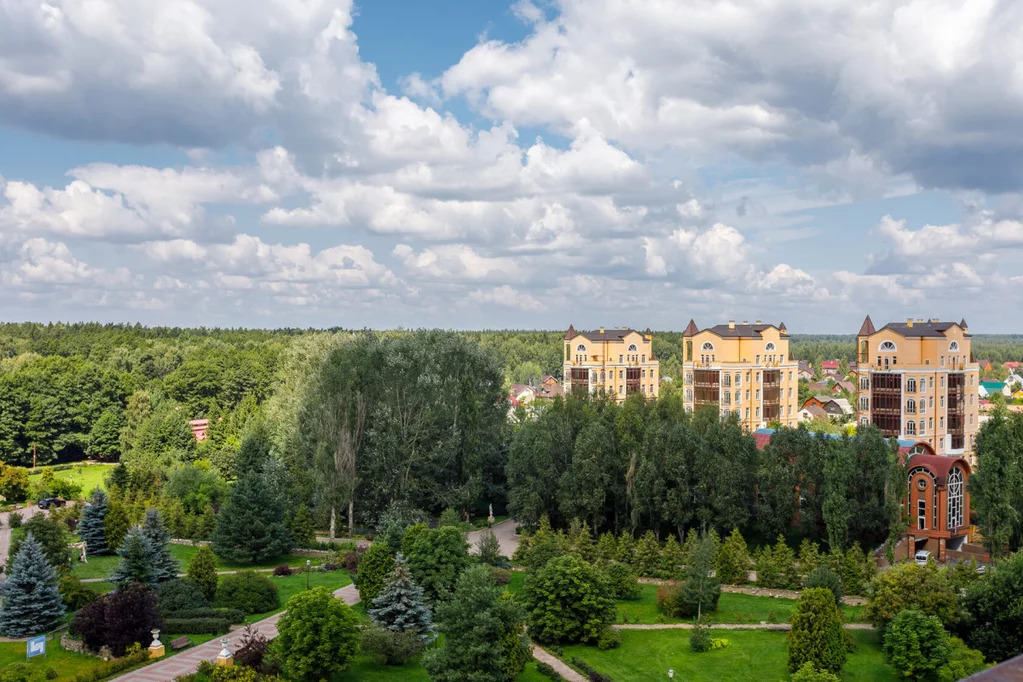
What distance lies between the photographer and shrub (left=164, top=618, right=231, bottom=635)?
2422cm

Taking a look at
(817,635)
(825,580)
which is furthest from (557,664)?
(825,580)

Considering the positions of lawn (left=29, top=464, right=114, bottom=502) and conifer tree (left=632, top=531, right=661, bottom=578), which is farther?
lawn (left=29, top=464, right=114, bottom=502)

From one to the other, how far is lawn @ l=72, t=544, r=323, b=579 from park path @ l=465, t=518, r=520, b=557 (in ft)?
22.8

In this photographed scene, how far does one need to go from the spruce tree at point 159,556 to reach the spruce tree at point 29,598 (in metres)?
3.33

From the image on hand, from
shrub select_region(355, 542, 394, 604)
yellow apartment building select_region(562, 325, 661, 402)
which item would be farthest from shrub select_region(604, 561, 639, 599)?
yellow apartment building select_region(562, 325, 661, 402)

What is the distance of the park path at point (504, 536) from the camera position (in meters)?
35.6

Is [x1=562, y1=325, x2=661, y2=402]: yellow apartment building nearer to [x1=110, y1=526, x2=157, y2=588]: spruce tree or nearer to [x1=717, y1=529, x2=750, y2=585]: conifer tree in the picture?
[x1=717, y1=529, x2=750, y2=585]: conifer tree

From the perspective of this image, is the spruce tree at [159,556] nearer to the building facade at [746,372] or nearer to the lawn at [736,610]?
the lawn at [736,610]

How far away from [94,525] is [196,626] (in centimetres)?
1311

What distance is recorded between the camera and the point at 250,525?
3278 centimetres

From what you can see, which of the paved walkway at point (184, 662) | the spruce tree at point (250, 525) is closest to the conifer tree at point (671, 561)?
the paved walkway at point (184, 662)

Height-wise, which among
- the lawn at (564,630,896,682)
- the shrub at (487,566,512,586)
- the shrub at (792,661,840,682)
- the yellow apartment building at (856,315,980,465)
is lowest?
the lawn at (564,630,896,682)

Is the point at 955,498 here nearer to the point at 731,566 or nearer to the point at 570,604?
the point at 731,566

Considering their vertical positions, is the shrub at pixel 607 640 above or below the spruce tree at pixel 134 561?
below
